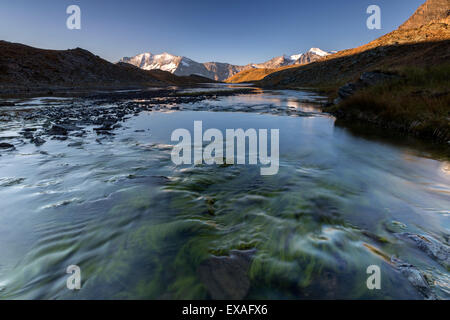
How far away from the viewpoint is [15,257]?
3086 mm

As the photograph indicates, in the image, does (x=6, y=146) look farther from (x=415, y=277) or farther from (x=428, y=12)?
(x=428, y=12)

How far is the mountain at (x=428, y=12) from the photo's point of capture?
330 feet

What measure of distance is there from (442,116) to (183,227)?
40.4ft

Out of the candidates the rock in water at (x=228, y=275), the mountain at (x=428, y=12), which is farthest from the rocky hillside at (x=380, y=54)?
the rock in water at (x=228, y=275)

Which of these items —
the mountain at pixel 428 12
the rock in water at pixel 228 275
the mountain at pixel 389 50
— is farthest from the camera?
the mountain at pixel 428 12

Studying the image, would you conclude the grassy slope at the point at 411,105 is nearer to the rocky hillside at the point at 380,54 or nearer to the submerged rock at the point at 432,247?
the submerged rock at the point at 432,247

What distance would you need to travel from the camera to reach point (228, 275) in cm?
277

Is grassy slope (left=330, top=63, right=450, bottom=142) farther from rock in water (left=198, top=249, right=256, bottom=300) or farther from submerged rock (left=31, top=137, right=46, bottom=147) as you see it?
submerged rock (left=31, top=137, right=46, bottom=147)

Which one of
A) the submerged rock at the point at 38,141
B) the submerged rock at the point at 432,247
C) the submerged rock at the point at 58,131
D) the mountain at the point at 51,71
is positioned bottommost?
the submerged rock at the point at 432,247

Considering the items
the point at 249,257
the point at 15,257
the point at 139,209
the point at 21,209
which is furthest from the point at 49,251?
the point at 249,257

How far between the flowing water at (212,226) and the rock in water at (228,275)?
0.7 inches

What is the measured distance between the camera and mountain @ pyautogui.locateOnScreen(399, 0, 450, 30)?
100 metres

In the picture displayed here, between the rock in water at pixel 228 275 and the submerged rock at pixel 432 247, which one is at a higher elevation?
the submerged rock at pixel 432 247
